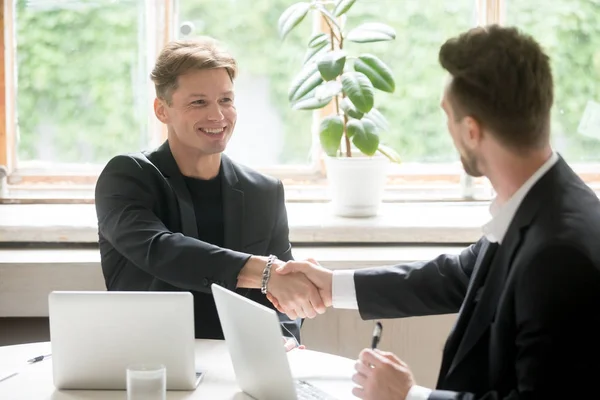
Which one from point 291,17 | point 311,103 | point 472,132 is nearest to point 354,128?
point 311,103

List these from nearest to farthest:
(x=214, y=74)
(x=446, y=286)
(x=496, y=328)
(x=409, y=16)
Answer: (x=496, y=328) → (x=446, y=286) → (x=214, y=74) → (x=409, y=16)

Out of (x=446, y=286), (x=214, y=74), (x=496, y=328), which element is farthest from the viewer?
(x=214, y=74)

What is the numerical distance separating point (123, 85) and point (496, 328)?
2.44 meters

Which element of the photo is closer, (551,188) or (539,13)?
(551,188)

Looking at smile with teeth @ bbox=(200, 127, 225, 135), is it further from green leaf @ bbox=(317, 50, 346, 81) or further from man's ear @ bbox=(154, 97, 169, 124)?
green leaf @ bbox=(317, 50, 346, 81)

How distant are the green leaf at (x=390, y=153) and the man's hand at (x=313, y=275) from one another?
41.9 inches

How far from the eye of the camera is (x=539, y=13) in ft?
12.0

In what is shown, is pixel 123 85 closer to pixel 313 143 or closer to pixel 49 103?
pixel 49 103

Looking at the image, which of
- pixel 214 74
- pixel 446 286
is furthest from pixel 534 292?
pixel 214 74

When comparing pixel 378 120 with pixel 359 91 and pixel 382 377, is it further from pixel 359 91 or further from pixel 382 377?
pixel 382 377

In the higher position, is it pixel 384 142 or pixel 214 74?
pixel 214 74

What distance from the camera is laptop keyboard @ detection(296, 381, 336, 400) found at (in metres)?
1.83

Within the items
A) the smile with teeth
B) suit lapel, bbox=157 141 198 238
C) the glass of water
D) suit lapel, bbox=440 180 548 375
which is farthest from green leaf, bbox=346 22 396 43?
the glass of water

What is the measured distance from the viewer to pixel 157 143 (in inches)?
145
